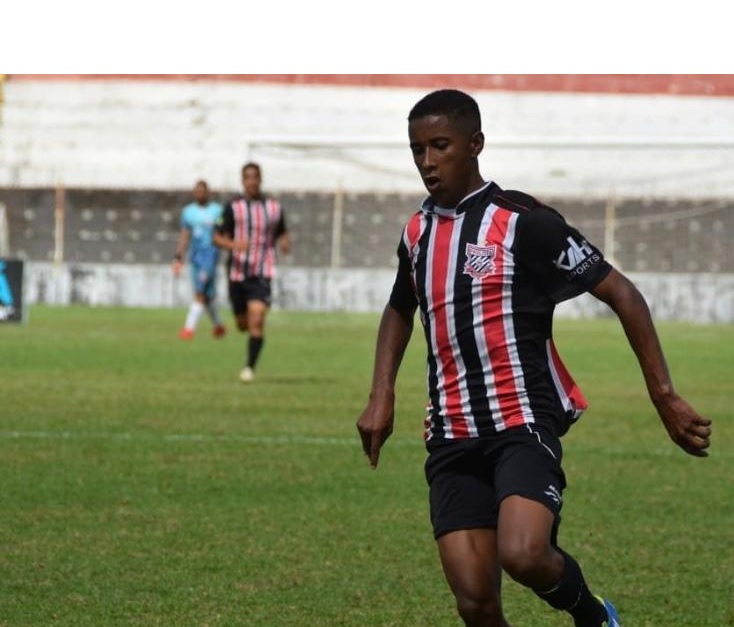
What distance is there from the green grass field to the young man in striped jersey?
1177 millimetres

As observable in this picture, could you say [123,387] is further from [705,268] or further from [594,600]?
[705,268]

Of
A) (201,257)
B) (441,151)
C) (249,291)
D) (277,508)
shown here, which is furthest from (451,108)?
(201,257)

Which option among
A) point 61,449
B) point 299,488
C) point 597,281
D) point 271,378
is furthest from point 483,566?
point 271,378

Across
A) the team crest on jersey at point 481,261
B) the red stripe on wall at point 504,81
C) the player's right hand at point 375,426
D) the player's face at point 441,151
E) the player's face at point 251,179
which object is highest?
the red stripe on wall at point 504,81

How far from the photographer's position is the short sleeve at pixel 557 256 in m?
5.21

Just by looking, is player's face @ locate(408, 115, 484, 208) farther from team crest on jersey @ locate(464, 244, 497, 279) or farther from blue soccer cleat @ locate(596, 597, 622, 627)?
blue soccer cleat @ locate(596, 597, 622, 627)

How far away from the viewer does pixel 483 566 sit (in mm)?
5016

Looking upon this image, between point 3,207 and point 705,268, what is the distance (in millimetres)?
15696

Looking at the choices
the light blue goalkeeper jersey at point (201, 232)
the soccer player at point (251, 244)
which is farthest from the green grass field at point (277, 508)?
the light blue goalkeeper jersey at point (201, 232)

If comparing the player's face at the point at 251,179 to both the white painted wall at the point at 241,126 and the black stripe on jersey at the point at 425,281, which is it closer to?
the black stripe on jersey at the point at 425,281

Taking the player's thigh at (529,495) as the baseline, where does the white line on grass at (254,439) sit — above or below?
below

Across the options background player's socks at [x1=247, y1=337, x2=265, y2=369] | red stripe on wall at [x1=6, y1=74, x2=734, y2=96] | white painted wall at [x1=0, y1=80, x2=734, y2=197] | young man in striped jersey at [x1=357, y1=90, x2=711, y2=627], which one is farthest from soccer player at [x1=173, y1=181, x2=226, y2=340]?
young man in striped jersey at [x1=357, y1=90, x2=711, y2=627]

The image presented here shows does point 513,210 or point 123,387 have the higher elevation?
point 513,210

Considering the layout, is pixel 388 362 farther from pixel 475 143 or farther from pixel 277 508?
pixel 277 508
